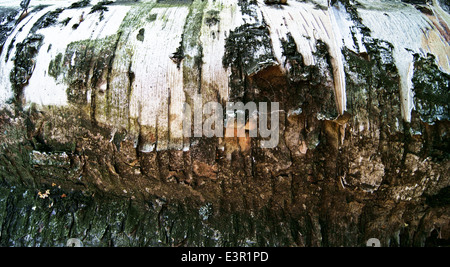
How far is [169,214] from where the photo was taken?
1535 millimetres

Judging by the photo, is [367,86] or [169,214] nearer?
[367,86]

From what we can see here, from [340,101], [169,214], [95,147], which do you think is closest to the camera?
[340,101]

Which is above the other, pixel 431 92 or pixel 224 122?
pixel 431 92

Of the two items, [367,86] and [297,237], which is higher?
[367,86]

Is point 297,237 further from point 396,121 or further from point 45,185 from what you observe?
point 45,185

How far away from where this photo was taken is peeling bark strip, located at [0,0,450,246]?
1261mm

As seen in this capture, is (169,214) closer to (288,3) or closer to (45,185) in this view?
(45,185)

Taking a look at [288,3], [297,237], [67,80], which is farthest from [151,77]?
[297,237]

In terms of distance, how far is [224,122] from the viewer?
49.7 inches

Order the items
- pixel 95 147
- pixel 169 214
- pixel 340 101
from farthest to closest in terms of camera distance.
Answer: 1. pixel 169 214
2. pixel 95 147
3. pixel 340 101

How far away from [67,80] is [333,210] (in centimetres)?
132

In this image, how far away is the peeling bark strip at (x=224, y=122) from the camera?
126 centimetres
